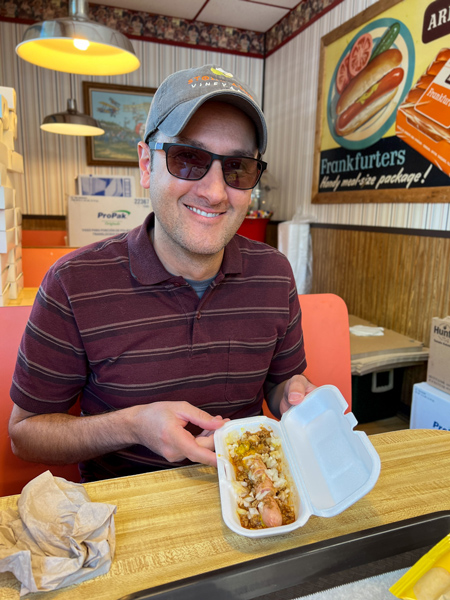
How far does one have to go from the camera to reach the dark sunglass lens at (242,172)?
1.06m

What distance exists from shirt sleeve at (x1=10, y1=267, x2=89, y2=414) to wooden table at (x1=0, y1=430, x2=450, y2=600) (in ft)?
0.88

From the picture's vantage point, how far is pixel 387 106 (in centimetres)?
306

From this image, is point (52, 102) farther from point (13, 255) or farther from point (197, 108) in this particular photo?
point (197, 108)

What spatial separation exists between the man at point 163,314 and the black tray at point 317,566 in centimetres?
31

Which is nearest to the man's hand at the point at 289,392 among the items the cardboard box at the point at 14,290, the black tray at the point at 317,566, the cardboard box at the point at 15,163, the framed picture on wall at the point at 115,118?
the black tray at the point at 317,566

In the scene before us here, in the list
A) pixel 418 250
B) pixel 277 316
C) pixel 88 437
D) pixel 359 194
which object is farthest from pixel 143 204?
pixel 88 437

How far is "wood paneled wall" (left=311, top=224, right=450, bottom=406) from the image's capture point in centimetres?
281

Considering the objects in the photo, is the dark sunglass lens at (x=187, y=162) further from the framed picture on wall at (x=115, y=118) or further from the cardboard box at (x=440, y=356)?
the framed picture on wall at (x=115, y=118)

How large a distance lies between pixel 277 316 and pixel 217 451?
50cm

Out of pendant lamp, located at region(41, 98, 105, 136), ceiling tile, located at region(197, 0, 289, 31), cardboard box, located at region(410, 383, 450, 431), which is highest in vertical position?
ceiling tile, located at region(197, 0, 289, 31)

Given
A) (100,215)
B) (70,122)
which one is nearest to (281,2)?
(70,122)

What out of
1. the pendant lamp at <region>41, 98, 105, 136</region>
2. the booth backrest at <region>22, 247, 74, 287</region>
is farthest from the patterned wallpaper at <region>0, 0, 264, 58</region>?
the booth backrest at <region>22, 247, 74, 287</region>

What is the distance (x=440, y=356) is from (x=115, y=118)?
13.7 ft

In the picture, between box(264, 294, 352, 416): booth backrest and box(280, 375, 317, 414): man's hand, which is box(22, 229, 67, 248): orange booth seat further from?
box(280, 375, 317, 414): man's hand
